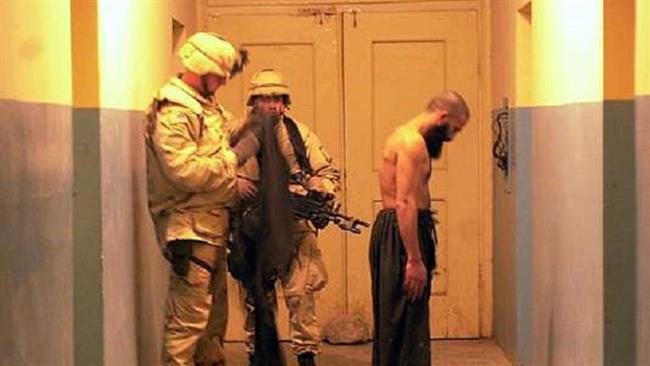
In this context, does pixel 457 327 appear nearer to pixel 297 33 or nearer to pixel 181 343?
pixel 297 33

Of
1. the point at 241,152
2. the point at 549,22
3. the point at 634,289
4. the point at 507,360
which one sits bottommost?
the point at 507,360

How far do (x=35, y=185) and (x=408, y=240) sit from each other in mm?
2308

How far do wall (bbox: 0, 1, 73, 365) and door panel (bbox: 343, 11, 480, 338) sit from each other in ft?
12.3

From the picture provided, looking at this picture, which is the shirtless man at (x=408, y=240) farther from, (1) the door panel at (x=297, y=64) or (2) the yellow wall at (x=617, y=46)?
(1) the door panel at (x=297, y=64)

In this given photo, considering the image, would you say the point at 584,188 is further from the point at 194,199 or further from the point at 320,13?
the point at 320,13

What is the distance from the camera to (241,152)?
6152 mm

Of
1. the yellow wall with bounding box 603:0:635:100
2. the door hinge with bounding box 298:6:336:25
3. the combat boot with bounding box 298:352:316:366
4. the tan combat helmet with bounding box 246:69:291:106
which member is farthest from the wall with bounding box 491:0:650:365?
the door hinge with bounding box 298:6:336:25

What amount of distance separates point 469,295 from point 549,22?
2802 millimetres

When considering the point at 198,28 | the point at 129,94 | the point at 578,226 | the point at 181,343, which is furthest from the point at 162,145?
the point at 198,28

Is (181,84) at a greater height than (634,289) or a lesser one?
greater

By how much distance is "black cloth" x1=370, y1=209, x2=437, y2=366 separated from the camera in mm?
5867

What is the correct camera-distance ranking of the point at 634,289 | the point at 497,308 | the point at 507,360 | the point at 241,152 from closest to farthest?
the point at 634,289
the point at 241,152
the point at 507,360
the point at 497,308

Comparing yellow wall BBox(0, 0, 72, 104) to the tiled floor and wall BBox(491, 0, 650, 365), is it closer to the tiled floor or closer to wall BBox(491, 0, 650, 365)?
wall BBox(491, 0, 650, 365)

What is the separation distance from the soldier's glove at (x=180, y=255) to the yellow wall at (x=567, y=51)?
174 cm
